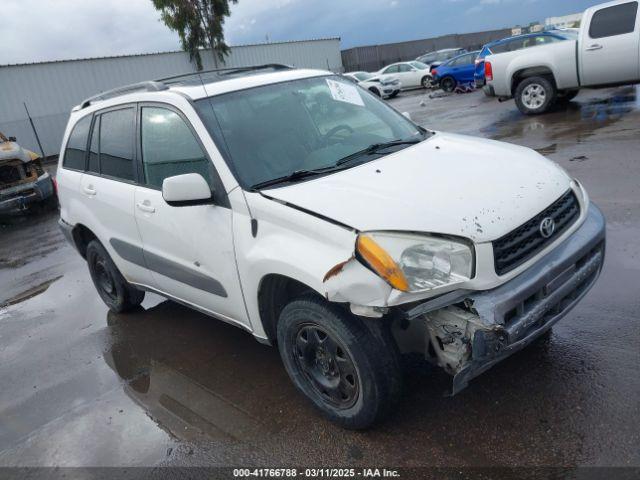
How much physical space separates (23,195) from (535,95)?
10732 millimetres

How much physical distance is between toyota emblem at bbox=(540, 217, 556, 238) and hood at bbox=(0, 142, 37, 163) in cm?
1074

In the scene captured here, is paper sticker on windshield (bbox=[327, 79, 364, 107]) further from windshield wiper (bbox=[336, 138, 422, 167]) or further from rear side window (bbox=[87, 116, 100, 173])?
rear side window (bbox=[87, 116, 100, 173])

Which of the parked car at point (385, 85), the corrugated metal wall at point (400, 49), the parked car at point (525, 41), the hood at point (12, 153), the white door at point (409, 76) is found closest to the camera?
the hood at point (12, 153)

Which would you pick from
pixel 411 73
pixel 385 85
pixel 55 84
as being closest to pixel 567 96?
pixel 385 85

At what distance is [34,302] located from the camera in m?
5.81

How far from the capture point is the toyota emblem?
2635 millimetres

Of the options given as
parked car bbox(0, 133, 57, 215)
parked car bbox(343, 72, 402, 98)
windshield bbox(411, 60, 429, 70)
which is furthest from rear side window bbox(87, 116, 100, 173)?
windshield bbox(411, 60, 429, 70)

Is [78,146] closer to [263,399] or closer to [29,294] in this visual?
[29,294]

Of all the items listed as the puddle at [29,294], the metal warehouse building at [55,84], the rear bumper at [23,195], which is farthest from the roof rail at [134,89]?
the metal warehouse building at [55,84]

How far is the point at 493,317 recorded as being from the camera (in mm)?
2303

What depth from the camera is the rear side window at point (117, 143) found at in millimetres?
3916

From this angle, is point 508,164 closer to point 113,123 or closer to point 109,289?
point 113,123

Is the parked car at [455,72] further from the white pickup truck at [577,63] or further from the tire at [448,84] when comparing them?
the white pickup truck at [577,63]

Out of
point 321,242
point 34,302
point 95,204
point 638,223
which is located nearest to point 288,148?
point 321,242
